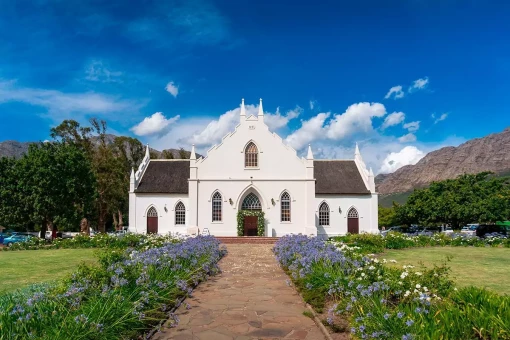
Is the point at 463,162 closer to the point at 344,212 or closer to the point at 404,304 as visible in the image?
the point at 344,212

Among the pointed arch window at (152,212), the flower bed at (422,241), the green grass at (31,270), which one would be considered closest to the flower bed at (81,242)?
the green grass at (31,270)

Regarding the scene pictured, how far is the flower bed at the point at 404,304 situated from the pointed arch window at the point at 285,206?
24.3m

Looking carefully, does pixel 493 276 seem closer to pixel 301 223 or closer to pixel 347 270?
pixel 347 270

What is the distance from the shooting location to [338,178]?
38.5 m

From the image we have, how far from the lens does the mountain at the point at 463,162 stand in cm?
16475

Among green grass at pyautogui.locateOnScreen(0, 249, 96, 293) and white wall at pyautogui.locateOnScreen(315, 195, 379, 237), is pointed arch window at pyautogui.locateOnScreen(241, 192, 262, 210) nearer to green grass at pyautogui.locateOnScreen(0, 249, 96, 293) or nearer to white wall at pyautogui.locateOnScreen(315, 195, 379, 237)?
white wall at pyautogui.locateOnScreen(315, 195, 379, 237)

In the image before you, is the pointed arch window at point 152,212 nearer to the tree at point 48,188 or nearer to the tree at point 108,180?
the tree at point 48,188

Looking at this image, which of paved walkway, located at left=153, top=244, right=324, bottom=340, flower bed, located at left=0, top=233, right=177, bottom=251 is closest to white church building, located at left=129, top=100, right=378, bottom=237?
flower bed, located at left=0, top=233, right=177, bottom=251

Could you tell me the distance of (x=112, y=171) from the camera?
153 feet

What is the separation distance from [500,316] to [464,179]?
36352mm

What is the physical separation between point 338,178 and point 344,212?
3.62 m

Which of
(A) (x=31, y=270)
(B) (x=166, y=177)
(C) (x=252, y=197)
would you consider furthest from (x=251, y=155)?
(A) (x=31, y=270)

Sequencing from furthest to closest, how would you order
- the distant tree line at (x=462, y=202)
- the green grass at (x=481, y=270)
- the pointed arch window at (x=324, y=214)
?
the pointed arch window at (x=324, y=214), the distant tree line at (x=462, y=202), the green grass at (x=481, y=270)

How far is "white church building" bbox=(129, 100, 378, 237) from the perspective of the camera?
34656mm
